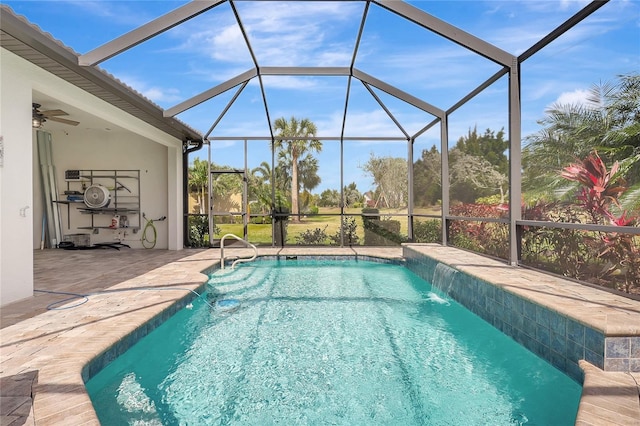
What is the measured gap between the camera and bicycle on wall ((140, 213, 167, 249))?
31.3ft

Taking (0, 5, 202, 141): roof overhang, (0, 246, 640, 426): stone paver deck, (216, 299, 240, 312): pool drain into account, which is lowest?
(216, 299, 240, 312): pool drain

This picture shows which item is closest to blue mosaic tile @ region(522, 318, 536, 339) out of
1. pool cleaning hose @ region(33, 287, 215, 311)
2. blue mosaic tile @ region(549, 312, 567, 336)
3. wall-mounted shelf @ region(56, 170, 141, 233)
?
blue mosaic tile @ region(549, 312, 567, 336)

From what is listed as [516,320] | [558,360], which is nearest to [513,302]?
[516,320]

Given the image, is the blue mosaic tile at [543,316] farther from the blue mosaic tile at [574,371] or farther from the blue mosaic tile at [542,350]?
the blue mosaic tile at [574,371]

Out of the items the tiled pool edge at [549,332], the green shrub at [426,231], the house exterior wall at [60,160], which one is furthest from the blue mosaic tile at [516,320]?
the green shrub at [426,231]

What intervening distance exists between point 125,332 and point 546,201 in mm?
5806

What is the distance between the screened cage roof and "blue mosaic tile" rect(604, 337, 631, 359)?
3.00 meters

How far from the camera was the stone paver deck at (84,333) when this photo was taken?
197cm

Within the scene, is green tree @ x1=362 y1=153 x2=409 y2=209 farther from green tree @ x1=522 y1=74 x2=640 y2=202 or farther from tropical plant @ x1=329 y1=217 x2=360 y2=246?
green tree @ x1=522 y1=74 x2=640 y2=202

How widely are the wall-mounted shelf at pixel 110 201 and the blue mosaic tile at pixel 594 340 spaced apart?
9.23 m

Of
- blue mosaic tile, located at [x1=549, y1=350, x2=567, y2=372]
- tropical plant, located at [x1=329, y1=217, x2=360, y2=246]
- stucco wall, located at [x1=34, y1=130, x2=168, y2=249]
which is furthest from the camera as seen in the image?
tropical plant, located at [x1=329, y1=217, x2=360, y2=246]

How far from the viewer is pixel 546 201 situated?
19.7 ft

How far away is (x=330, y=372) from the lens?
308 centimetres

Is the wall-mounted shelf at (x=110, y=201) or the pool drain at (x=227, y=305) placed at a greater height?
the wall-mounted shelf at (x=110, y=201)
